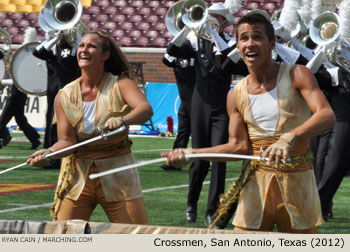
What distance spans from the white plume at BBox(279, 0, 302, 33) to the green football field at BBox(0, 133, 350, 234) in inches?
69.6

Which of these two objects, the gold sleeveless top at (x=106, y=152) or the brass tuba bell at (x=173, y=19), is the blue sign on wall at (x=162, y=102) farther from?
the gold sleeveless top at (x=106, y=152)

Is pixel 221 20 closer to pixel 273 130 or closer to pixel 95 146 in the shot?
pixel 95 146

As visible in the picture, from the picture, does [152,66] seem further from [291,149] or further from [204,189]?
[291,149]

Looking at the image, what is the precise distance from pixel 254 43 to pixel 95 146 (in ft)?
3.89

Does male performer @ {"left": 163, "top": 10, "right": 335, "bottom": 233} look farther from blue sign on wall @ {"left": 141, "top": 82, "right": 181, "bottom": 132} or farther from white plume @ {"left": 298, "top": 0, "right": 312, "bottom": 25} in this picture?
blue sign on wall @ {"left": 141, "top": 82, "right": 181, "bottom": 132}

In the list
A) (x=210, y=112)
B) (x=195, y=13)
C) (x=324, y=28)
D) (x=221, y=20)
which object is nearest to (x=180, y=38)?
(x=221, y=20)

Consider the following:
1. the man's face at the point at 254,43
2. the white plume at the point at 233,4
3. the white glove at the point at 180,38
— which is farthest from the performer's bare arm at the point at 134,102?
the white plume at the point at 233,4

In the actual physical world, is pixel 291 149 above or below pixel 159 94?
above

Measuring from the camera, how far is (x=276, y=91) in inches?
172

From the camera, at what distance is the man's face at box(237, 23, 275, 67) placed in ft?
14.1

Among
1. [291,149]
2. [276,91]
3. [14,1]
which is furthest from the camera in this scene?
[14,1]

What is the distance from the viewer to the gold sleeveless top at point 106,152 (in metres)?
4.98
